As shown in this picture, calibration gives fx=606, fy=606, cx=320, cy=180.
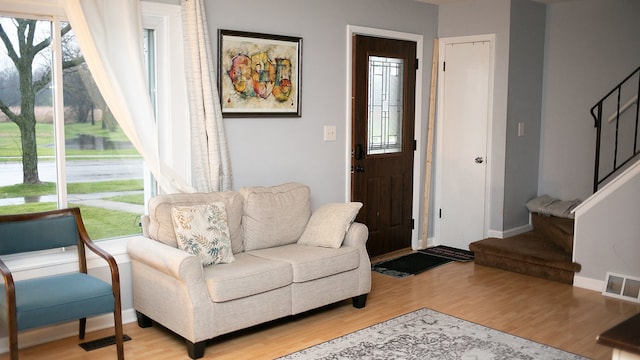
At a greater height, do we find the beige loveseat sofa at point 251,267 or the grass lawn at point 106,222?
the grass lawn at point 106,222

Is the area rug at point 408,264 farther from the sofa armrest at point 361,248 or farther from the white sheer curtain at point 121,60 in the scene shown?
the white sheer curtain at point 121,60

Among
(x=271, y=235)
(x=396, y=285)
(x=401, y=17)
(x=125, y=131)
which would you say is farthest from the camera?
(x=401, y=17)

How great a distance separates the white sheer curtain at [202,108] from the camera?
4273 mm

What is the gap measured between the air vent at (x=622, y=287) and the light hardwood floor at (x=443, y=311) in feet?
0.30

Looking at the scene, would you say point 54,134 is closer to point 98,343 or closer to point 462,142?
point 98,343

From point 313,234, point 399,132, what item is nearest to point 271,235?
point 313,234

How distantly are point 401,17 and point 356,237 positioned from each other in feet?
8.33

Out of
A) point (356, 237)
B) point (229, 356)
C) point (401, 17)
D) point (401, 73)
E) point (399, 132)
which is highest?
point (401, 17)

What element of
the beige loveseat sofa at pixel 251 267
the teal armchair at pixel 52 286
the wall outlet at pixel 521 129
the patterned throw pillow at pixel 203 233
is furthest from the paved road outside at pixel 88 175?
the wall outlet at pixel 521 129

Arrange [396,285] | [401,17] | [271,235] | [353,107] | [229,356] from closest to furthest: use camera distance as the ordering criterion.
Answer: [229,356] → [271,235] → [396,285] → [353,107] → [401,17]

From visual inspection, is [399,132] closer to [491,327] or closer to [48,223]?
[491,327]

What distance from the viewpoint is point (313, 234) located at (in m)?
4.49

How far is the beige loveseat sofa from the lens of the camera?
3.55 meters

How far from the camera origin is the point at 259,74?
15.5ft
